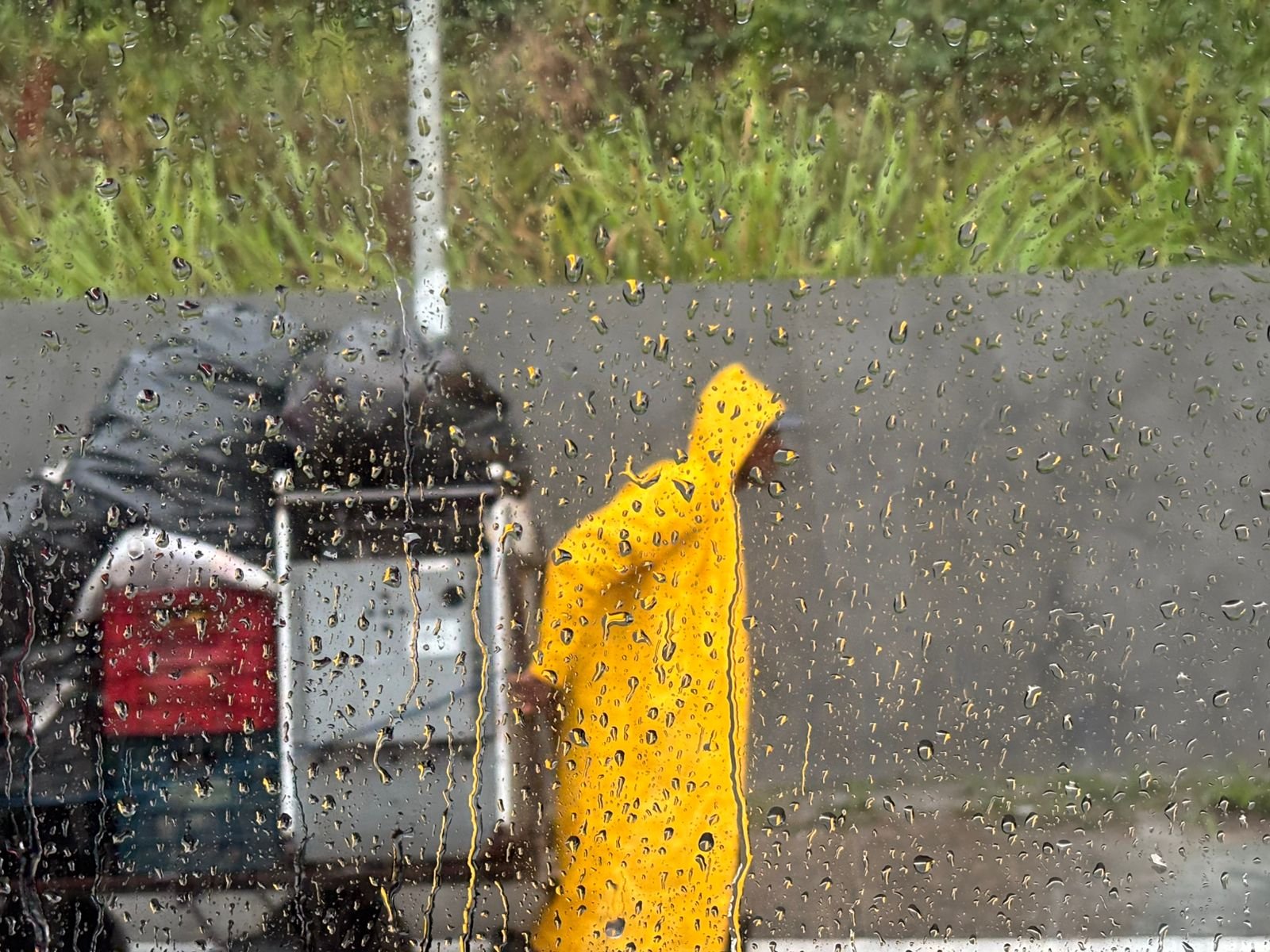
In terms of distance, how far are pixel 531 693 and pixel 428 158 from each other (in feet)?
2.11

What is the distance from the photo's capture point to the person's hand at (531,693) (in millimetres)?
841

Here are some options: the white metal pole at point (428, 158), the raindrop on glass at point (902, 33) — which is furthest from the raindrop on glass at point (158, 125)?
the raindrop on glass at point (902, 33)

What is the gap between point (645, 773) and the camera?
821 millimetres

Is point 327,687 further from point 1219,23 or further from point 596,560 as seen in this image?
point 1219,23

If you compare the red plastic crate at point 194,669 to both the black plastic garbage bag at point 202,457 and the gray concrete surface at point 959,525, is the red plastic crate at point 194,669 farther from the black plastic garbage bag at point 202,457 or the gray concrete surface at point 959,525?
the gray concrete surface at point 959,525

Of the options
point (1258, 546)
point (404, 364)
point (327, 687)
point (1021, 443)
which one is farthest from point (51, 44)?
point (1258, 546)

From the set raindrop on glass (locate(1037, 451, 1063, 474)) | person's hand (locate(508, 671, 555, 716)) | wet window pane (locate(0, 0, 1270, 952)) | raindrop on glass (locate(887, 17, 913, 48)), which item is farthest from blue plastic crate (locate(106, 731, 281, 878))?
raindrop on glass (locate(887, 17, 913, 48))

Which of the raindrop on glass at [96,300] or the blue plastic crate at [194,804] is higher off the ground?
the raindrop on glass at [96,300]

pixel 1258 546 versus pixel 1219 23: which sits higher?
pixel 1219 23

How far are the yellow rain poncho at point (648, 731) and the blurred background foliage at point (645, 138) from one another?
34 centimetres

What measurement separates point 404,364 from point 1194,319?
970 millimetres

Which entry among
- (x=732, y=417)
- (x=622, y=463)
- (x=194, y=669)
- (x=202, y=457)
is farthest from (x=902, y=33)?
(x=194, y=669)

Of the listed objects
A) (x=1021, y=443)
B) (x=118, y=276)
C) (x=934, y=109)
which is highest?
(x=934, y=109)

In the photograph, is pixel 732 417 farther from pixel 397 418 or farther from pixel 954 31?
pixel 954 31
